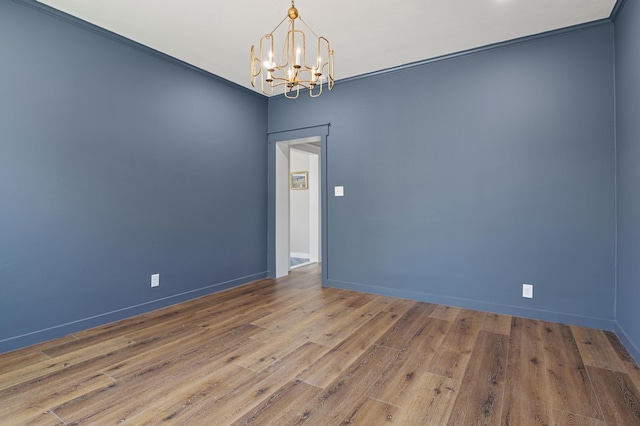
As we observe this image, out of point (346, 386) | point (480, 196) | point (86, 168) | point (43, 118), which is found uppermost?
point (43, 118)

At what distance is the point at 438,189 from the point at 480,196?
42 cm

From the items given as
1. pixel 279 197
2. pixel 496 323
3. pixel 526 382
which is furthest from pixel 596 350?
pixel 279 197

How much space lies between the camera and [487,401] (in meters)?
1.82

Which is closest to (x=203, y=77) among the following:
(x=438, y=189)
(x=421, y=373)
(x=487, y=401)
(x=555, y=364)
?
(x=438, y=189)

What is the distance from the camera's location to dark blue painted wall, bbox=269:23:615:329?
2.87 metres

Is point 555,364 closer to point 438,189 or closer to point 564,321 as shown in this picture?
point 564,321

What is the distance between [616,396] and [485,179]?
2008mm

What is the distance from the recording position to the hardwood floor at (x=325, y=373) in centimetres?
171

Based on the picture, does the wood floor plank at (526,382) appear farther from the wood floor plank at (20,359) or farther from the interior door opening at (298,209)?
the interior door opening at (298,209)

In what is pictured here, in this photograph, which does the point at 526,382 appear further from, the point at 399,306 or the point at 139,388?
the point at 139,388

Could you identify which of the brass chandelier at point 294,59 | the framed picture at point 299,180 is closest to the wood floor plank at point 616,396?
the brass chandelier at point 294,59

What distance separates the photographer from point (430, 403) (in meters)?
1.80

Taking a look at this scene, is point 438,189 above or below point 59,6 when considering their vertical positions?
below

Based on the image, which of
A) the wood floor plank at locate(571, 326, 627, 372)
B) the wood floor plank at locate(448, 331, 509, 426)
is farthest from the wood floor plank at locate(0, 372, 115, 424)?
the wood floor plank at locate(571, 326, 627, 372)
